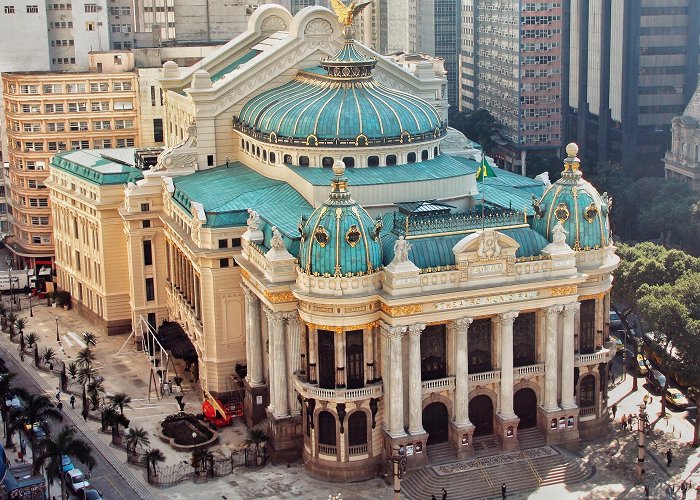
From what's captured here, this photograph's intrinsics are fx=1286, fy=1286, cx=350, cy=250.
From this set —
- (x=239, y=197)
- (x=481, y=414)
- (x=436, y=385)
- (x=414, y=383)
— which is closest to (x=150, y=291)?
(x=239, y=197)

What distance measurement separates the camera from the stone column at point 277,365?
5635 inches

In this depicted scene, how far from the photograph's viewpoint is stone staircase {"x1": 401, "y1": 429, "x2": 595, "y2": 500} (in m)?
137

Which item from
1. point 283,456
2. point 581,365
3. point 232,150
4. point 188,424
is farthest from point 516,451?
point 232,150

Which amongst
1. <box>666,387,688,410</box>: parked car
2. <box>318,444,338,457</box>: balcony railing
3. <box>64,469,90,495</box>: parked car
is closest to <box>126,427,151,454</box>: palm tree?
<box>64,469,90,495</box>: parked car

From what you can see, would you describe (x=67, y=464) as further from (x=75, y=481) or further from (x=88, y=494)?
(x=88, y=494)

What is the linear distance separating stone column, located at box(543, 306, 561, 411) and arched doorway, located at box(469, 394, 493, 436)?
6452mm

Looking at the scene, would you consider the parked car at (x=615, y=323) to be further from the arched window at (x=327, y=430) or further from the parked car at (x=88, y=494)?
the parked car at (x=88, y=494)

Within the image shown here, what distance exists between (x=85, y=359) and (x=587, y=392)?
2567 inches

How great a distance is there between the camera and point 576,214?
14738 cm

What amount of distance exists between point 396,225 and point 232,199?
27.7 meters

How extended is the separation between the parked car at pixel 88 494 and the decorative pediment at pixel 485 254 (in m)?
45.1

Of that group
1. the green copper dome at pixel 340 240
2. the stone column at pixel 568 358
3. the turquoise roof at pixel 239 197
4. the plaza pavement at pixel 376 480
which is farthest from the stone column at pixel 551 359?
the turquoise roof at pixel 239 197

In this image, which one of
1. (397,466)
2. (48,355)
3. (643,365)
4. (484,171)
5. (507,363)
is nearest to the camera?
(397,466)

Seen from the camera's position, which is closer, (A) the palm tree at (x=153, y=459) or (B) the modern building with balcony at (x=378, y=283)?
(B) the modern building with balcony at (x=378, y=283)
